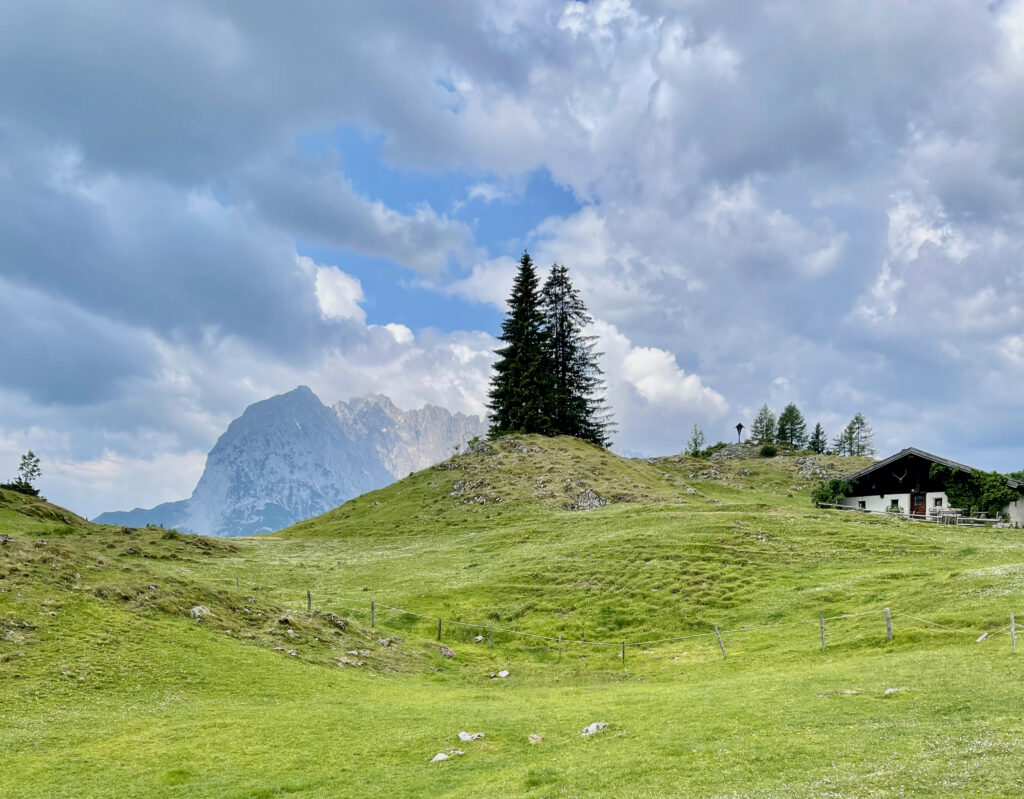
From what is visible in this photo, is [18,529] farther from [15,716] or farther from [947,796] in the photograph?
[947,796]

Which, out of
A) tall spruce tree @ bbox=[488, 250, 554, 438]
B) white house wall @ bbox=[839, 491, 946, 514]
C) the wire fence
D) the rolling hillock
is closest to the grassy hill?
the rolling hillock

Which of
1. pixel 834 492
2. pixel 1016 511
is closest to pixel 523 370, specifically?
pixel 834 492

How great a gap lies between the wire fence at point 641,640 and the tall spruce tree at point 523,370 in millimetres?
72516

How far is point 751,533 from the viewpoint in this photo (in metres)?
63.0

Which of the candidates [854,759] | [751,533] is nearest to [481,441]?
[751,533]

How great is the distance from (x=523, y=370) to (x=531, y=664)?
3480 inches

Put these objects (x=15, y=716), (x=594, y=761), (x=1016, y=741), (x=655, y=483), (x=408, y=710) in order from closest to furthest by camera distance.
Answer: (x=1016, y=741) → (x=594, y=761) → (x=15, y=716) → (x=408, y=710) → (x=655, y=483)

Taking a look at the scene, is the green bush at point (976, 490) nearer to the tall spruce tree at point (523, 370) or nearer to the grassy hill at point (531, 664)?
the grassy hill at point (531, 664)

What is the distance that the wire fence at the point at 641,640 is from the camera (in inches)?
1318

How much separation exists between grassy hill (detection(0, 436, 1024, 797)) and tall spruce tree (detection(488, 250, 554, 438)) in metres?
51.8

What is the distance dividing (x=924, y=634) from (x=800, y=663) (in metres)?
6.94

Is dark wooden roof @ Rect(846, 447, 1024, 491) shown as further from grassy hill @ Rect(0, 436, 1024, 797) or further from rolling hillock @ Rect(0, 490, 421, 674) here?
rolling hillock @ Rect(0, 490, 421, 674)

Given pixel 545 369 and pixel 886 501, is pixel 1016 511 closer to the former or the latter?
pixel 886 501

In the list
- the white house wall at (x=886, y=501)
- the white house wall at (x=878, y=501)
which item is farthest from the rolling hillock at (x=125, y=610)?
the white house wall at (x=878, y=501)
